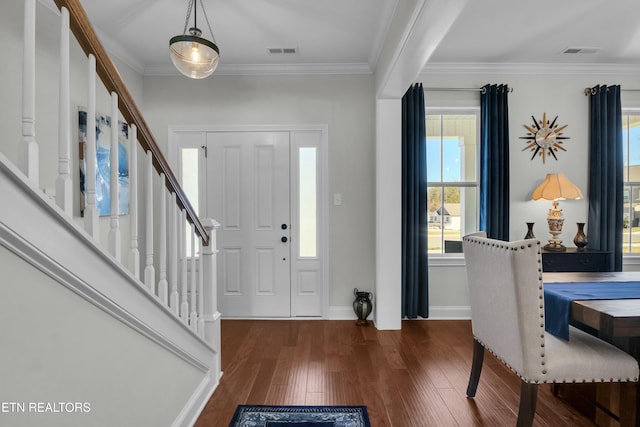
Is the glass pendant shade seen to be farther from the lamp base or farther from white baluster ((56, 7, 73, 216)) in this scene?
the lamp base

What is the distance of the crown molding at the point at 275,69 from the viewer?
396 cm

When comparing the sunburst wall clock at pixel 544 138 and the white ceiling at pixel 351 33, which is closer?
the white ceiling at pixel 351 33

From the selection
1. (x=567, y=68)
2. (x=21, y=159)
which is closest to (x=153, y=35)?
(x=21, y=159)

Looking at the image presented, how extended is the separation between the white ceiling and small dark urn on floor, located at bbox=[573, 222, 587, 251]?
5.55ft

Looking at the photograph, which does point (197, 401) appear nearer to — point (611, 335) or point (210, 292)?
point (210, 292)

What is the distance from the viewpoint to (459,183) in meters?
4.13

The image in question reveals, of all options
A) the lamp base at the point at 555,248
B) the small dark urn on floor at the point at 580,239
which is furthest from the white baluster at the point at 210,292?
the small dark urn on floor at the point at 580,239

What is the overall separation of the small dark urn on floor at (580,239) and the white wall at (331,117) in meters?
2.02

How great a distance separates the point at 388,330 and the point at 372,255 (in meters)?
0.78

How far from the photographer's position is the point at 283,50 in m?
3.64

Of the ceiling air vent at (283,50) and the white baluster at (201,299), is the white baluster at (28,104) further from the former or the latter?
the ceiling air vent at (283,50)

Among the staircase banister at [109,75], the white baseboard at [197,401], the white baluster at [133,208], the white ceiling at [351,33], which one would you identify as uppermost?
the white ceiling at [351,33]

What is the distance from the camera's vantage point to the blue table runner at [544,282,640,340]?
77.2 inches

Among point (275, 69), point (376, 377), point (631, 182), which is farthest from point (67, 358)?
point (631, 182)
